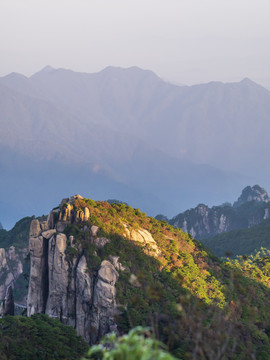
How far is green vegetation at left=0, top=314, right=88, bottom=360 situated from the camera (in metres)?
37.1

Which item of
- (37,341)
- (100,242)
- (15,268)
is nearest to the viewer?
Answer: (37,341)

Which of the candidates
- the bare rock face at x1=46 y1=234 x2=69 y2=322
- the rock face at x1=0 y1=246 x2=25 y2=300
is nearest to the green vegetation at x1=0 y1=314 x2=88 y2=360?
the bare rock face at x1=46 y1=234 x2=69 y2=322

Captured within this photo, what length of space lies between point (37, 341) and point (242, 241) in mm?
85348

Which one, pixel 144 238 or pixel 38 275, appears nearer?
pixel 38 275

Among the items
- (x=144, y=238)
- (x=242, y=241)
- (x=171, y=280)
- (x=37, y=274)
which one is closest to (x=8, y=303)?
(x=37, y=274)

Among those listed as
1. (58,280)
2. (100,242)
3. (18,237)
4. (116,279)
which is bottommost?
(116,279)

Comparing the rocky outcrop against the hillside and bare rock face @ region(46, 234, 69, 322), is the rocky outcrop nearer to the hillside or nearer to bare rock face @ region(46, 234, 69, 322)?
the hillside

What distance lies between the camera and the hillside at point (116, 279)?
4528 cm

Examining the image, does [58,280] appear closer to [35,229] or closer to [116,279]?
[116,279]

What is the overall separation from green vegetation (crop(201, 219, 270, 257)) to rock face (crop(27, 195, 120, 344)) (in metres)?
64.9

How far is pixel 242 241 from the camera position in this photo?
118m

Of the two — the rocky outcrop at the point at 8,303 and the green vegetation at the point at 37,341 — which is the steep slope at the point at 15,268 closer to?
the rocky outcrop at the point at 8,303

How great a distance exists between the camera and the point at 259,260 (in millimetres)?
79312

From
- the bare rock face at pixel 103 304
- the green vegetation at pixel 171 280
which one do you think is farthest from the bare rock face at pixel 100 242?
the bare rock face at pixel 103 304
